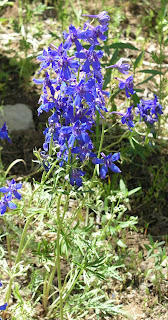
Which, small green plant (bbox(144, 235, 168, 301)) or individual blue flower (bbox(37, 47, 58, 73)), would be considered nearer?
individual blue flower (bbox(37, 47, 58, 73))

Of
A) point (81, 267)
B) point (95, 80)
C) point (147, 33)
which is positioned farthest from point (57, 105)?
point (147, 33)

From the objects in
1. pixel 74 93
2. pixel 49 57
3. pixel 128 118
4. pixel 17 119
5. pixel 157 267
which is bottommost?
pixel 157 267

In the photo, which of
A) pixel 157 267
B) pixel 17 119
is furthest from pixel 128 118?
pixel 17 119

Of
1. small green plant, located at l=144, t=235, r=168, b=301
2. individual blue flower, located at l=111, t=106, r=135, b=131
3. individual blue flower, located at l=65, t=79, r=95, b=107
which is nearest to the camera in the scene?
individual blue flower, located at l=65, t=79, r=95, b=107

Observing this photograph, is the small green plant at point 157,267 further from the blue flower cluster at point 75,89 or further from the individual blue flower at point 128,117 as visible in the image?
the blue flower cluster at point 75,89

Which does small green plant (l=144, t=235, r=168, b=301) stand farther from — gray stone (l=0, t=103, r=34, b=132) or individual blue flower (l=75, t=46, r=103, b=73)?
gray stone (l=0, t=103, r=34, b=132)

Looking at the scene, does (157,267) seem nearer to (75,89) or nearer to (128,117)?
(128,117)

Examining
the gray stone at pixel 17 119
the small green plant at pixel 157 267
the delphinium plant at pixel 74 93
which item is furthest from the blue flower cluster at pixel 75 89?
the gray stone at pixel 17 119

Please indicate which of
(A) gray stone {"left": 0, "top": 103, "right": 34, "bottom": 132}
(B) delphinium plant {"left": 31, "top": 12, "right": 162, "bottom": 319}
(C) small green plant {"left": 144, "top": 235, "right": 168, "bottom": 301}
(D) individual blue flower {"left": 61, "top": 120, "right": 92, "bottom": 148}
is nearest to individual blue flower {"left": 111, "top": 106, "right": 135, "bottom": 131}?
(B) delphinium plant {"left": 31, "top": 12, "right": 162, "bottom": 319}
